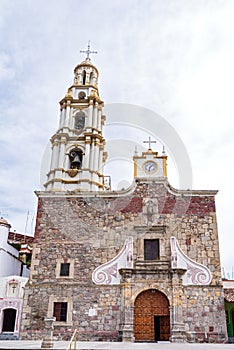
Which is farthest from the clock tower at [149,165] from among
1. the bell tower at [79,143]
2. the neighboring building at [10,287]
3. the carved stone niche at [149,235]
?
the neighboring building at [10,287]

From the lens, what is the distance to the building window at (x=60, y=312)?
17.6 m

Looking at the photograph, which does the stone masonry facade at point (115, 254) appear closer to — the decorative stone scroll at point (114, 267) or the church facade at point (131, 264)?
the church facade at point (131, 264)

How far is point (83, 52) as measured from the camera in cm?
3544

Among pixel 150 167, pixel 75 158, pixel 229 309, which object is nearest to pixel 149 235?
pixel 150 167

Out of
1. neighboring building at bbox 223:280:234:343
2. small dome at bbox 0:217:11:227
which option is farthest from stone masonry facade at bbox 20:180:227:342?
small dome at bbox 0:217:11:227

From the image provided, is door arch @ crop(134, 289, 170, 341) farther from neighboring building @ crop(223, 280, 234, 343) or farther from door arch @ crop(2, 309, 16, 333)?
door arch @ crop(2, 309, 16, 333)

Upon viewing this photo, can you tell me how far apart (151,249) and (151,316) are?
3466mm

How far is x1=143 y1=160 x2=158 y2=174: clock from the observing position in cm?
2147

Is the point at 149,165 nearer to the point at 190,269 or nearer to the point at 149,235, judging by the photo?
the point at 149,235

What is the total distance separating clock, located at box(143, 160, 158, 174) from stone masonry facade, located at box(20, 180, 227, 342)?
1215mm

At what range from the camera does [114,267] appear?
726 inches

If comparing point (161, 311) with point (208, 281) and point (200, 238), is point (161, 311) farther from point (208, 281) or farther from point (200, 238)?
point (200, 238)

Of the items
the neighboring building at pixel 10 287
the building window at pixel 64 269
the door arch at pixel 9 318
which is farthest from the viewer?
the door arch at pixel 9 318

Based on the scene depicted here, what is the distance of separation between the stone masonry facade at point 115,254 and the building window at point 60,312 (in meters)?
0.23
